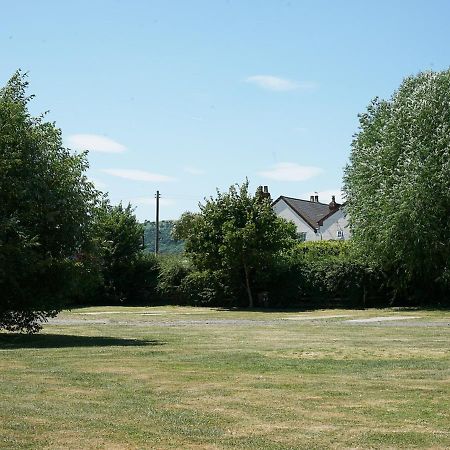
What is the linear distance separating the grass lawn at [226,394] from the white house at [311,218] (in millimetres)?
71522

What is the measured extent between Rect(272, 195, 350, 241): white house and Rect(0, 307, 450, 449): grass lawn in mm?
71522

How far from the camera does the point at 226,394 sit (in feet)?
36.8

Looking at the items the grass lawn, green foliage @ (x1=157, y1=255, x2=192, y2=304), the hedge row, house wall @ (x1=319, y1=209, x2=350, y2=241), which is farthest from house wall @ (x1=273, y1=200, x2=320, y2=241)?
the grass lawn

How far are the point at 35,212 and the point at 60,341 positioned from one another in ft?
11.8

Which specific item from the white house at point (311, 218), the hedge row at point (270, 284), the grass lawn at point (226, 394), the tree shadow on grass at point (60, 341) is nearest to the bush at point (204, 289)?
the hedge row at point (270, 284)

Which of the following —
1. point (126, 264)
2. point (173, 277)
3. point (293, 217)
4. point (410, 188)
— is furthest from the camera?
point (293, 217)

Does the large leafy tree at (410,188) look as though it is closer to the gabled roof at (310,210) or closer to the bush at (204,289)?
the bush at (204,289)

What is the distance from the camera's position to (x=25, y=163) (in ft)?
72.3

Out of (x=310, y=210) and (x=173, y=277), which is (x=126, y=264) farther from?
(x=310, y=210)

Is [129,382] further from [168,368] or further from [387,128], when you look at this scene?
[387,128]

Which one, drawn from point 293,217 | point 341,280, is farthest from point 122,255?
point 293,217

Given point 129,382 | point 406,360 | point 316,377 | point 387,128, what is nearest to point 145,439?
point 129,382

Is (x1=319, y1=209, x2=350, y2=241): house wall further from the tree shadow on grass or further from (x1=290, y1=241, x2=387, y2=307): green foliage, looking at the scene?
the tree shadow on grass

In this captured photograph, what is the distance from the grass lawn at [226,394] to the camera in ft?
27.4
